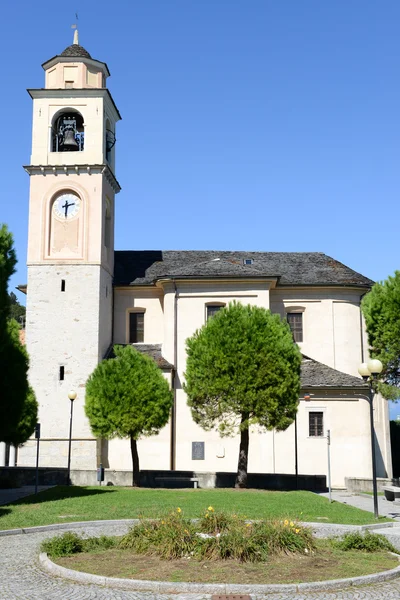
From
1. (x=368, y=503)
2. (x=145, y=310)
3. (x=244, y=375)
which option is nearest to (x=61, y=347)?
(x=145, y=310)

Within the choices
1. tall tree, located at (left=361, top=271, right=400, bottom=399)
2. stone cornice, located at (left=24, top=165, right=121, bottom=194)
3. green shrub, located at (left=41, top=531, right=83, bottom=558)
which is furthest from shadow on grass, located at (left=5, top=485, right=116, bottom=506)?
stone cornice, located at (left=24, top=165, right=121, bottom=194)

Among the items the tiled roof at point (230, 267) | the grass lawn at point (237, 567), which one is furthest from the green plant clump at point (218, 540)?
the tiled roof at point (230, 267)

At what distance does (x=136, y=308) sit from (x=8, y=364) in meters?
12.6

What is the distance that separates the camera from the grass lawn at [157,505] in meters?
18.2

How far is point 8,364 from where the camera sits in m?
28.0

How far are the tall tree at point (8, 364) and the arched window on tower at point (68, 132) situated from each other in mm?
13313

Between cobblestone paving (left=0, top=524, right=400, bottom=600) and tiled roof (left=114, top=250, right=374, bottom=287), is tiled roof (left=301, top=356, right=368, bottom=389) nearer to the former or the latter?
tiled roof (left=114, top=250, right=374, bottom=287)

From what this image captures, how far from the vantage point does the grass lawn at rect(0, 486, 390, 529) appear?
18.2m

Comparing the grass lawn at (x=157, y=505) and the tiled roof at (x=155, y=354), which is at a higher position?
the tiled roof at (x=155, y=354)

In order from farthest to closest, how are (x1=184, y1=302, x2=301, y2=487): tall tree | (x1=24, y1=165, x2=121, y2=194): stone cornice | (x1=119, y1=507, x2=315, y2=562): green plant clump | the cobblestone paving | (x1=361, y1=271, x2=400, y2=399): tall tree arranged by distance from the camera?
1. (x1=24, y1=165, x2=121, y2=194): stone cornice
2. (x1=361, y1=271, x2=400, y2=399): tall tree
3. (x1=184, y1=302, x2=301, y2=487): tall tree
4. (x1=119, y1=507, x2=315, y2=562): green plant clump
5. the cobblestone paving

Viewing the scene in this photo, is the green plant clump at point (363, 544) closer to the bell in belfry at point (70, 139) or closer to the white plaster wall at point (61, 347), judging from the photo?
the white plaster wall at point (61, 347)

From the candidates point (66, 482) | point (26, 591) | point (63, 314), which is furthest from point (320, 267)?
point (26, 591)

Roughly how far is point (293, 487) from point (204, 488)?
4.19 metres

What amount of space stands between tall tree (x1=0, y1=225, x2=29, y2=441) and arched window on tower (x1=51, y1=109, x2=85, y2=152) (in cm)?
1331
